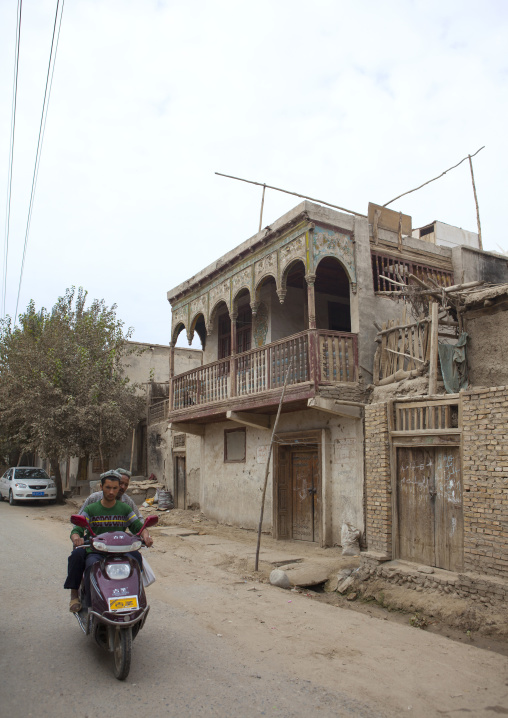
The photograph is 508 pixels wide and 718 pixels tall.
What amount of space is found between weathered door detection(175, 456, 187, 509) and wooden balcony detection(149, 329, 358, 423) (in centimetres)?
380

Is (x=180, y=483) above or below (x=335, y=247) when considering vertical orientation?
below

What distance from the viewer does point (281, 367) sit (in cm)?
1162

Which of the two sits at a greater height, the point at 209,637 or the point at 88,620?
the point at 88,620

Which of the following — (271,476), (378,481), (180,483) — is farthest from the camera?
(180,483)

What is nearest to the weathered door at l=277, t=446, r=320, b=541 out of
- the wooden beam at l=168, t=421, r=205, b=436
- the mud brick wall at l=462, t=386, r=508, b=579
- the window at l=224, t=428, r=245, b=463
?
the window at l=224, t=428, r=245, b=463

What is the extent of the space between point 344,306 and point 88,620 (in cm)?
1117

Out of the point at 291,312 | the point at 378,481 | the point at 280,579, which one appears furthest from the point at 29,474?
the point at 378,481

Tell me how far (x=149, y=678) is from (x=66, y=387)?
54.6 ft

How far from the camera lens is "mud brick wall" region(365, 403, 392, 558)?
27.1 ft

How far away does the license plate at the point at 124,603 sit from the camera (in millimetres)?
4316

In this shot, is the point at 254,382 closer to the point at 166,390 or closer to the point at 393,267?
the point at 393,267

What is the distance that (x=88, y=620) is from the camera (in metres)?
4.68

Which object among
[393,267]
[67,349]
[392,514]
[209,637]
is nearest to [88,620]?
[209,637]

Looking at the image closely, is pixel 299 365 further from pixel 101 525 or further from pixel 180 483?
pixel 180 483
